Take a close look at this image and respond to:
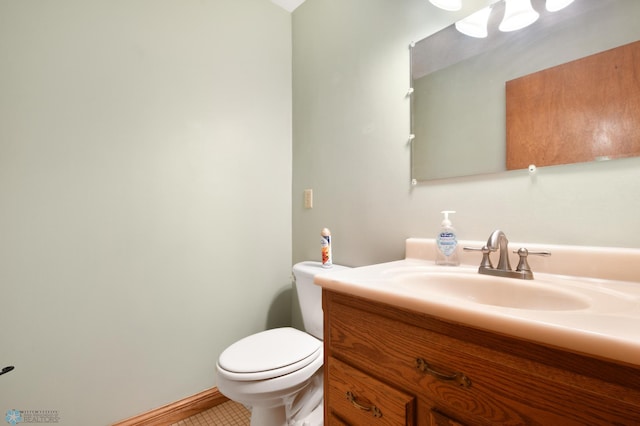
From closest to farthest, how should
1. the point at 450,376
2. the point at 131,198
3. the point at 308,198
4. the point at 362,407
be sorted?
the point at 450,376 < the point at 362,407 < the point at 131,198 < the point at 308,198

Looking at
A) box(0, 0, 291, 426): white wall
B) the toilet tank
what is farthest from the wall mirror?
box(0, 0, 291, 426): white wall

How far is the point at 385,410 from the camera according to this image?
58 centimetres

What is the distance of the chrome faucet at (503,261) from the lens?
722mm

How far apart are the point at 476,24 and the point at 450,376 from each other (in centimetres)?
110

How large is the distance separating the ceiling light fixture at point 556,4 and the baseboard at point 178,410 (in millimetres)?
2051

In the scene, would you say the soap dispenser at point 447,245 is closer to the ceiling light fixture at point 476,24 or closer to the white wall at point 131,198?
the ceiling light fixture at point 476,24

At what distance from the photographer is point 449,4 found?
989 millimetres

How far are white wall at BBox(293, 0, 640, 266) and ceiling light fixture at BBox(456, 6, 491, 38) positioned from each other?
42 mm

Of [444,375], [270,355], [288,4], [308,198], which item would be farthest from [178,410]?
[288,4]

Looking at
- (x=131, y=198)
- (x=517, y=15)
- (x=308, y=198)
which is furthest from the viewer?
(x=308, y=198)

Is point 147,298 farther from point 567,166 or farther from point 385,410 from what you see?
point 567,166

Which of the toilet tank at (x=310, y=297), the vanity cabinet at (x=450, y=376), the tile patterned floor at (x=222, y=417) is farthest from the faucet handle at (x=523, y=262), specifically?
the tile patterned floor at (x=222, y=417)

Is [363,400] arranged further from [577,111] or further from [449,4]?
[449,4]

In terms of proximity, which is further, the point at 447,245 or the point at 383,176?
the point at 383,176
